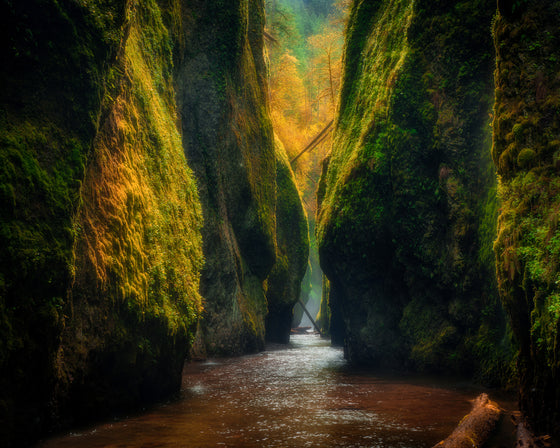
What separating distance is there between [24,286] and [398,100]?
372 inches

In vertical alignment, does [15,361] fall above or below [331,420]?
above

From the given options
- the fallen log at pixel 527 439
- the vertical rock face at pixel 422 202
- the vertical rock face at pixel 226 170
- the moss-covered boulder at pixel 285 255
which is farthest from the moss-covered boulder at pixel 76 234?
the moss-covered boulder at pixel 285 255

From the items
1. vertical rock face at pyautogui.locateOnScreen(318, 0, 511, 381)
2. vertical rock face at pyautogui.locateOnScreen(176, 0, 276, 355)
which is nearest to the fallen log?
vertical rock face at pyautogui.locateOnScreen(318, 0, 511, 381)

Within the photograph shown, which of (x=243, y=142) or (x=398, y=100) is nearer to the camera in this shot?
(x=398, y=100)

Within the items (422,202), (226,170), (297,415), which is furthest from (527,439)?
(226,170)

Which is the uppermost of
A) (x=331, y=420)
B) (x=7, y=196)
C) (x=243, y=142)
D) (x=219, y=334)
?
(x=243, y=142)

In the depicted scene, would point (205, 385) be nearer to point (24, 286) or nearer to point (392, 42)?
point (24, 286)

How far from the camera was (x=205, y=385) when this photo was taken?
29.4 ft

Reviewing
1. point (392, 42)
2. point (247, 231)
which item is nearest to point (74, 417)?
point (392, 42)

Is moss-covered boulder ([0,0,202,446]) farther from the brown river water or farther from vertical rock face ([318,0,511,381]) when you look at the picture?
vertical rock face ([318,0,511,381])

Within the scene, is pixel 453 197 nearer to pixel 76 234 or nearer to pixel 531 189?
pixel 531 189

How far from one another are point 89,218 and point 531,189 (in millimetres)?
5385

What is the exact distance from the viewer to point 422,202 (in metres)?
10.7

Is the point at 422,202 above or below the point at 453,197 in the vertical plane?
above
